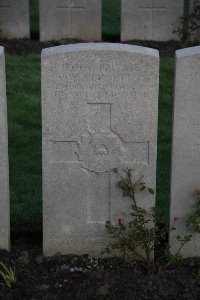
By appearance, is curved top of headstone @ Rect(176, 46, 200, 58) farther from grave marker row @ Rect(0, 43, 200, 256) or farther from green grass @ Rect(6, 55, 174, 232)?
green grass @ Rect(6, 55, 174, 232)

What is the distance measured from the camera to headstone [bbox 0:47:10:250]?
13.4 ft

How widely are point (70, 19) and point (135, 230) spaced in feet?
22.1

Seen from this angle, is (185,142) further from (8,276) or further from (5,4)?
(5,4)

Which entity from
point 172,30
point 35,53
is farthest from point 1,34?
point 172,30

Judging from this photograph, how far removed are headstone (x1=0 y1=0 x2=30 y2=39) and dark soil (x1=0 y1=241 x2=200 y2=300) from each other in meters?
6.59

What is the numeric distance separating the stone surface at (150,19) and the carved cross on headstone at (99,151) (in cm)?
639

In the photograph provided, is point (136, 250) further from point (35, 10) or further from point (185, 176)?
point (35, 10)

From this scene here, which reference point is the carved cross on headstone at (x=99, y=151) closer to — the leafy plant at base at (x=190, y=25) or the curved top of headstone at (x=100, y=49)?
the curved top of headstone at (x=100, y=49)

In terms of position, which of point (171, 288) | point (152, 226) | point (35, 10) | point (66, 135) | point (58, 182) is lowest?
point (171, 288)

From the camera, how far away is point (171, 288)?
161 inches

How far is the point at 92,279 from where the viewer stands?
4.15 m

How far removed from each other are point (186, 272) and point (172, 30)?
672 centimetres

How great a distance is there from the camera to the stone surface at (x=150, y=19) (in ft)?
33.9

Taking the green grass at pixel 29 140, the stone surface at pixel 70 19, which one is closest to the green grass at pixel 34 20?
the stone surface at pixel 70 19
